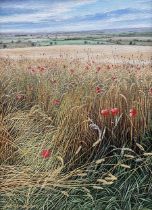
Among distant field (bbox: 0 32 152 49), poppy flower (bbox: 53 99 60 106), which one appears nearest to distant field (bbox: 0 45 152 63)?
distant field (bbox: 0 32 152 49)

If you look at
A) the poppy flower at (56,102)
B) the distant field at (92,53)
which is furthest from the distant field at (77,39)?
the poppy flower at (56,102)

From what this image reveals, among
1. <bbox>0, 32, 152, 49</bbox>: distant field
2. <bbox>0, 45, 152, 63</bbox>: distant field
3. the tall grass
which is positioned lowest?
the tall grass

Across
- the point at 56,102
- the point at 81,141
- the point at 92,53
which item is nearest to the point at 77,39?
the point at 92,53

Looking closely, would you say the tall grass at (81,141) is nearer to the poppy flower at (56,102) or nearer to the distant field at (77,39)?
the poppy flower at (56,102)

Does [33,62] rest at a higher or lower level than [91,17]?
lower

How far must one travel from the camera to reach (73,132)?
2156 millimetres

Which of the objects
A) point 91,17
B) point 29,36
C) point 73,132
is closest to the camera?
point 73,132

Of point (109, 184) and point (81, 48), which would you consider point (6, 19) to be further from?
point (109, 184)

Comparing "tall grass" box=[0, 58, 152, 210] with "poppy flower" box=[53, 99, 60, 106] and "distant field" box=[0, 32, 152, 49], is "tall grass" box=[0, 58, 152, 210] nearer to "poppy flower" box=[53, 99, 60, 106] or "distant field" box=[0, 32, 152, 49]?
"poppy flower" box=[53, 99, 60, 106]

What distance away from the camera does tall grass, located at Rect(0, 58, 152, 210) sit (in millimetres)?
2008

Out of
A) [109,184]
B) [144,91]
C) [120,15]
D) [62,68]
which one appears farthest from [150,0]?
[109,184]

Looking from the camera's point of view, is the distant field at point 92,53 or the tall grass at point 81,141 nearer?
the tall grass at point 81,141

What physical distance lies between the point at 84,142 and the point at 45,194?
0.27m

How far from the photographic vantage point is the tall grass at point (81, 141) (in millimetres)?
2008
